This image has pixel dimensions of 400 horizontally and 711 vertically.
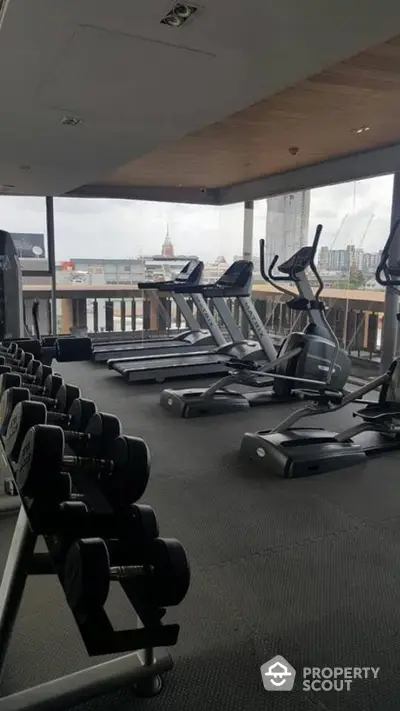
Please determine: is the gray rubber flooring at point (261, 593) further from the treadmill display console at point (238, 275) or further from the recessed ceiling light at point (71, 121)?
the treadmill display console at point (238, 275)

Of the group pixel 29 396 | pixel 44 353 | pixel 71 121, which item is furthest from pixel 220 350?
pixel 29 396

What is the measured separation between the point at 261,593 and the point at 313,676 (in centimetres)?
43

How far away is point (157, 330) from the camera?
8625 millimetres

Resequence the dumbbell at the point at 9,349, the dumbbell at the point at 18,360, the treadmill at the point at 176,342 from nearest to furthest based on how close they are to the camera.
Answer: the dumbbell at the point at 18,360 < the dumbbell at the point at 9,349 < the treadmill at the point at 176,342

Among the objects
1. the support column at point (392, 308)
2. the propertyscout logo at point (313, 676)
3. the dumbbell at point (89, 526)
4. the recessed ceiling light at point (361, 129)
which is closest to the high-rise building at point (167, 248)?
the support column at point (392, 308)

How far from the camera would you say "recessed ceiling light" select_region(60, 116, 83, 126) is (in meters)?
3.42

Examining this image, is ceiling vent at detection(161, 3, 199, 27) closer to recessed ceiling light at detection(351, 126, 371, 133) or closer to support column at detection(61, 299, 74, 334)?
recessed ceiling light at detection(351, 126, 371, 133)

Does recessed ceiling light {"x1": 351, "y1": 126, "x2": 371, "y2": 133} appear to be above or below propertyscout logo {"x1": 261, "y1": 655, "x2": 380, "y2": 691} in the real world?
above

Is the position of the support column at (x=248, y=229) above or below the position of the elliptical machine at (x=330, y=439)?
above

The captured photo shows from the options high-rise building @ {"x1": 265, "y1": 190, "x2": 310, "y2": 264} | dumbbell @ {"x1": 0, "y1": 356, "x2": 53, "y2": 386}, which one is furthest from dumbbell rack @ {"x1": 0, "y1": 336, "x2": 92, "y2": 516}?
high-rise building @ {"x1": 265, "y1": 190, "x2": 310, "y2": 264}

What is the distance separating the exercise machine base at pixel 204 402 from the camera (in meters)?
4.58

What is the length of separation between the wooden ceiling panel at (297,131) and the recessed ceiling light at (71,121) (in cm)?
149

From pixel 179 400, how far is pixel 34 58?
2.97 meters

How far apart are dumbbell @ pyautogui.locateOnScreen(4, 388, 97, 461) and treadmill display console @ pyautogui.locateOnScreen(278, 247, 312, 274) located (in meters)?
3.35
